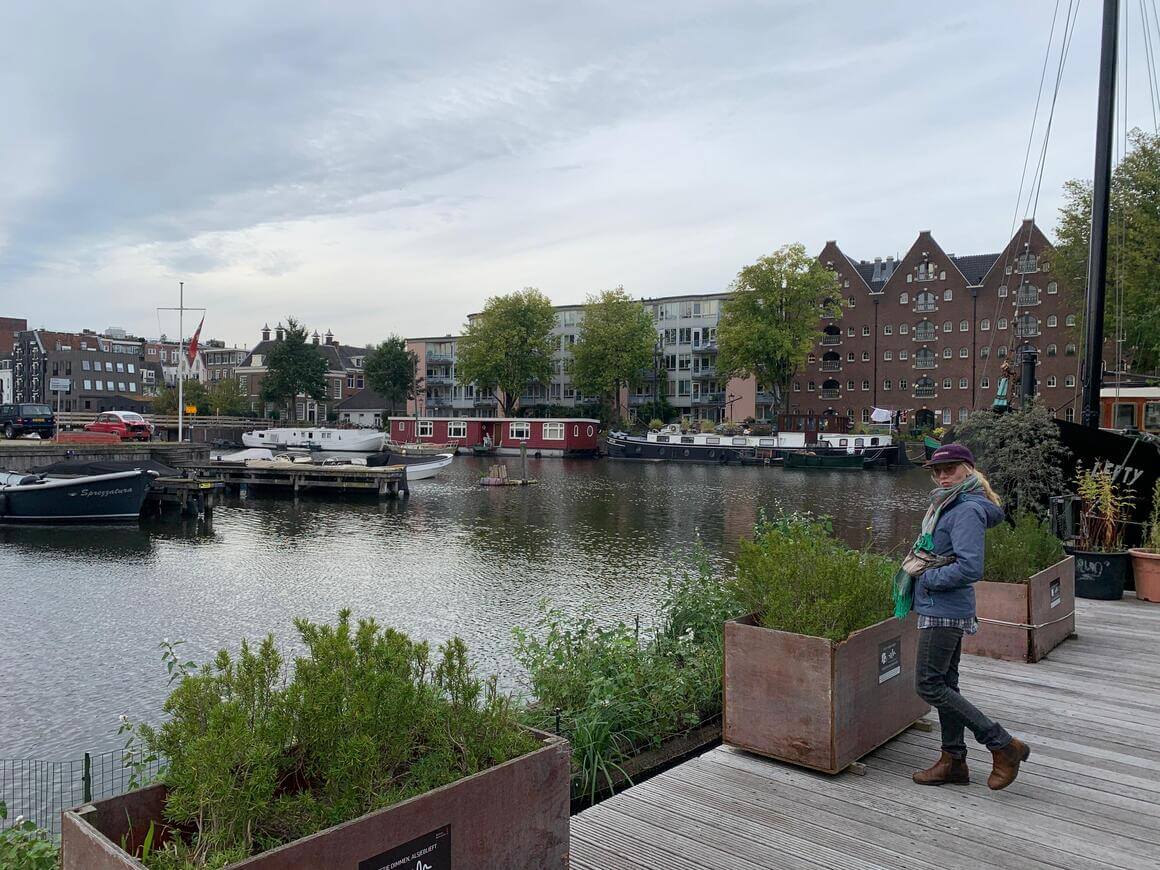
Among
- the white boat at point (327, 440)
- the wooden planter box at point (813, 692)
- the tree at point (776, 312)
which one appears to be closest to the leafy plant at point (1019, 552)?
the wooden planter box at point (813, 692)

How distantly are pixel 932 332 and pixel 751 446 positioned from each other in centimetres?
2251

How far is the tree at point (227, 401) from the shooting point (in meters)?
94.5

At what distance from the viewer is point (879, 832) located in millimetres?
4129

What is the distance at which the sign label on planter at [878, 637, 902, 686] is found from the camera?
498 centimetres

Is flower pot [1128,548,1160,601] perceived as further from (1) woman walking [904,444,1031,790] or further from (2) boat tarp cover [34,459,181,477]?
(2) boat tarp cover [34,459,181,477]

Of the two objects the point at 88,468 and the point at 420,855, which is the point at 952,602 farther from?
the point at 88,468

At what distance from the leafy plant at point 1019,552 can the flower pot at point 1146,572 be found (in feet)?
9.18

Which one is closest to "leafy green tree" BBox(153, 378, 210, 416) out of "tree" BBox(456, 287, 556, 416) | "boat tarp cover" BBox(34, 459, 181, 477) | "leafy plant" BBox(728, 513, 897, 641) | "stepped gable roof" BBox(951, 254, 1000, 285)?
"tree" BBox(456, 287, 556, 416)

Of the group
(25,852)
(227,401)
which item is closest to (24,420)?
(25,852)

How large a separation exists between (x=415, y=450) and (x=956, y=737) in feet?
195

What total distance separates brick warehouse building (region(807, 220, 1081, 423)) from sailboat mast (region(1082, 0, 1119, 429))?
5776 cm

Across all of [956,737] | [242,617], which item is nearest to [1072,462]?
[956,737]

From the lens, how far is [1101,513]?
9.76m

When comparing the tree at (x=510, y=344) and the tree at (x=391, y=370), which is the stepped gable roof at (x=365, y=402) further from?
the tree at (x=510, y=344)
